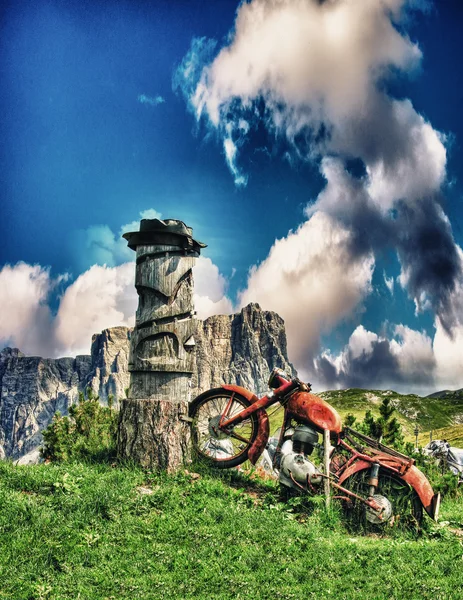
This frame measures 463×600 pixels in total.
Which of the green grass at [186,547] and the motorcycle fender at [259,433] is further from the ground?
the motorcycle fender at [259,433]

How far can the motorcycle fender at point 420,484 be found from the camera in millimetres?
7594

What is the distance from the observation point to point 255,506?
748 cm

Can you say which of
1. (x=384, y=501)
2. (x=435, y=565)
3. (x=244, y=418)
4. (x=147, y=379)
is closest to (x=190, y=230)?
(x=147, y=379)

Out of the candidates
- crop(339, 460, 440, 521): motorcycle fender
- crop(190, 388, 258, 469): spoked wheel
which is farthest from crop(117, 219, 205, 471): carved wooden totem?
crop(339, 460, 440, 521): motorcycle fender

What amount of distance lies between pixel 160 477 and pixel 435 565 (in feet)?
13.2

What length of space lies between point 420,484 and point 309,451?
1699 mm

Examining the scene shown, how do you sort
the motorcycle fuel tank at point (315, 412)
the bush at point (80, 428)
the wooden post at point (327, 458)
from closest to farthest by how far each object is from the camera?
the wooden post at point (327, 458)
the motorcycle fuel tank at point (315, 412)
the bush at point (80, 428)

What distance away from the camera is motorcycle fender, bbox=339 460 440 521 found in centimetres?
759

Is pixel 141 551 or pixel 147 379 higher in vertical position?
pixel 147 379

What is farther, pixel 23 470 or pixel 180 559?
pixel 23 470

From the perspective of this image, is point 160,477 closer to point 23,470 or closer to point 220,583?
point 23,470

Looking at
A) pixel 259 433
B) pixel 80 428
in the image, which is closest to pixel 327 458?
pixel 259 433

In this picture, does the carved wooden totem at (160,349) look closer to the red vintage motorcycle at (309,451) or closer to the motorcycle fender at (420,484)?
the red vintage motorcycle at (309,451)

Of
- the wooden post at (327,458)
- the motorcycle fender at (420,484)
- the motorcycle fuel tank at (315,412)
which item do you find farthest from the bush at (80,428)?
the motorcycle fender at (420,484)
